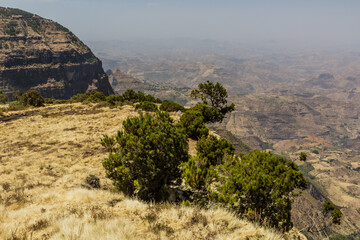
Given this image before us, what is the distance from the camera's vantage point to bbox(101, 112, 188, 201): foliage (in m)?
11.8

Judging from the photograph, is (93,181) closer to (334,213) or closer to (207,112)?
(334,213)

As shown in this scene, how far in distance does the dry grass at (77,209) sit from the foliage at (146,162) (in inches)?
52.7

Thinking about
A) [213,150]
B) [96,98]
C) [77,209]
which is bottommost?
[96,98]

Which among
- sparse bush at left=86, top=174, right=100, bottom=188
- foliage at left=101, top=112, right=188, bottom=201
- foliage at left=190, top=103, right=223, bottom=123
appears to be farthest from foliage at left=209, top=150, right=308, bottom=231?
foliage at left=190, top=103, right=223, bottom=123

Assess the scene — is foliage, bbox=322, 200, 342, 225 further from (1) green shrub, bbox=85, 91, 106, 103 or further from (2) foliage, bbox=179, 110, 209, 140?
(1) green shrub, bbox=85, 91, 106, 103

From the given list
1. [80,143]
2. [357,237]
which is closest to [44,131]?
[80,143]

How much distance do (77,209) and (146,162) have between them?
4570 millimetres

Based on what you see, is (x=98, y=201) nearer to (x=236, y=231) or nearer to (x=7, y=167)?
(x=236, y=231)

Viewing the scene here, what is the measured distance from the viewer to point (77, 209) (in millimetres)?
8344

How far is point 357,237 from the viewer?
140 m

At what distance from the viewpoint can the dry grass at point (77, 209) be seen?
6.40m

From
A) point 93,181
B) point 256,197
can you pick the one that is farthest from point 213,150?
point 93,181

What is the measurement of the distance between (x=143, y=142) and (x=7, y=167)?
1385cm

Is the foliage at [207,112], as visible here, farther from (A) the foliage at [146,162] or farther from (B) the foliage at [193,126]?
(A) the foliage at [146,162]
